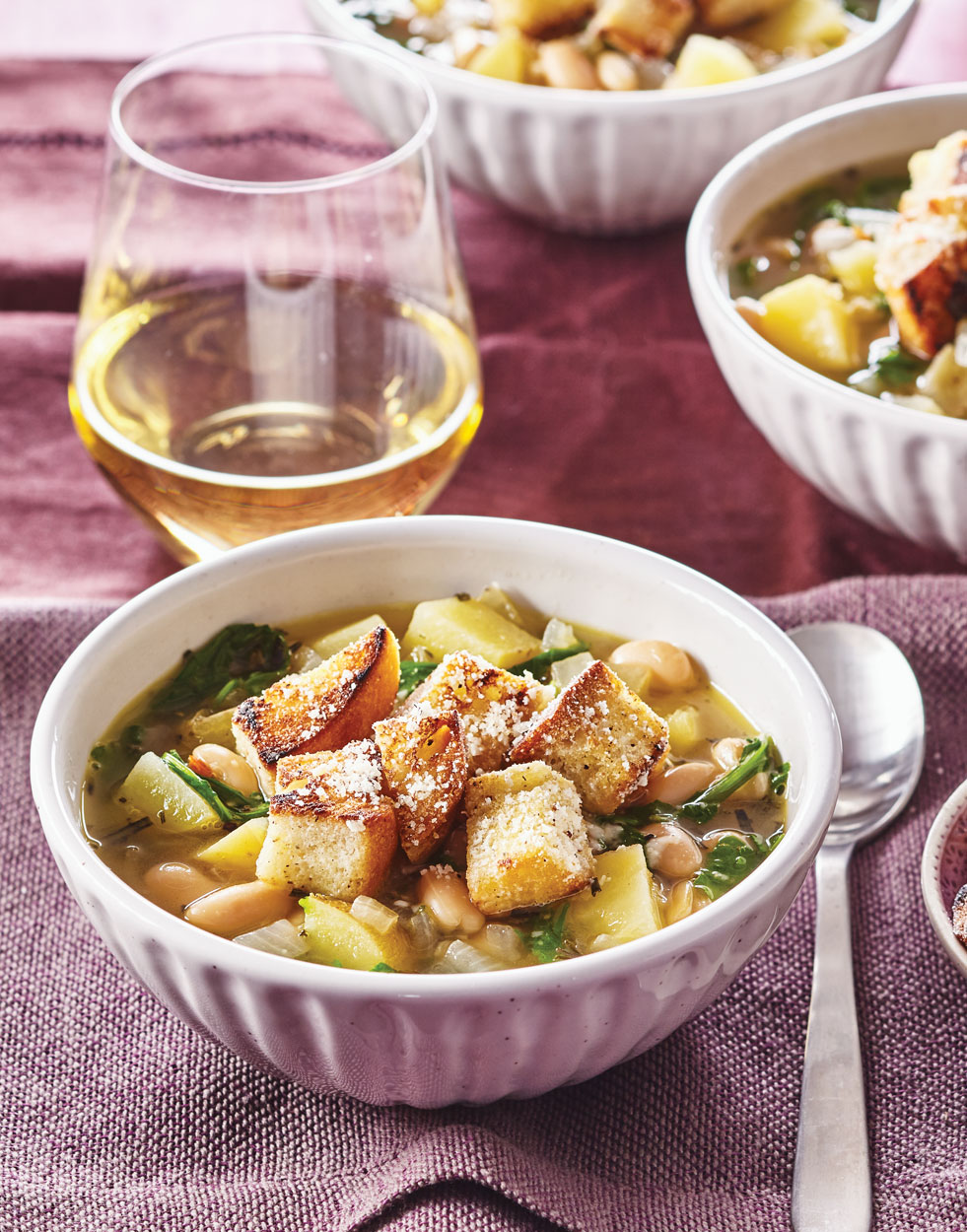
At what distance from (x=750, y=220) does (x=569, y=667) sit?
1.27 metres

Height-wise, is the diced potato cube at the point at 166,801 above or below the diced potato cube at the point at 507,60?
below

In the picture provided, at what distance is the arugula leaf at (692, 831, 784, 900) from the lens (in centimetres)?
182

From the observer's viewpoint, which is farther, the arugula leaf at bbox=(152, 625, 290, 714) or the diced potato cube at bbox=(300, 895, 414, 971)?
the arugula leaf at bbox=(152, 625, 290, 714)

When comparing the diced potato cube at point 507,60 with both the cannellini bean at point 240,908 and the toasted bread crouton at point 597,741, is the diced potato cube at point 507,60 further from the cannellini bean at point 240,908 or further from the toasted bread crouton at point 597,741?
the cannellini bean at point 240,908

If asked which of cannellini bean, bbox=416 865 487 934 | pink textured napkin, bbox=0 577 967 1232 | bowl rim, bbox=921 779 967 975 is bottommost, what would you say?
pink textured napkin, bbox=0 577 967 1232

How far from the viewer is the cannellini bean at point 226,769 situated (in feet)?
6.37

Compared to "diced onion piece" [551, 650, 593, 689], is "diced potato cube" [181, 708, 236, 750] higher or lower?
lower

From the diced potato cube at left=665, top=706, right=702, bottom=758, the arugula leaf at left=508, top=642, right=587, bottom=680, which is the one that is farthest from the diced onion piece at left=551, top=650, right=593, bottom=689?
the diced potato cube at left=665, top=706, right=702, bottom=758

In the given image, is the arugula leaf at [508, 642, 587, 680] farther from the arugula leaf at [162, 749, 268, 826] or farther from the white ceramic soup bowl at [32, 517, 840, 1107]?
the arugula leaf at [162, 749, 268, 826]

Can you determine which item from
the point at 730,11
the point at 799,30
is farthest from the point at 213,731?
the point at 799,30

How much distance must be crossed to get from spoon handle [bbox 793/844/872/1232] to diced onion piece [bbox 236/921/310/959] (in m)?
0.63

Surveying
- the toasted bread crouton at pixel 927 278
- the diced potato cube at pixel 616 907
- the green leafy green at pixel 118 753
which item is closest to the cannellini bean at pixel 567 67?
the toasted bread crouton at pixel 927 278

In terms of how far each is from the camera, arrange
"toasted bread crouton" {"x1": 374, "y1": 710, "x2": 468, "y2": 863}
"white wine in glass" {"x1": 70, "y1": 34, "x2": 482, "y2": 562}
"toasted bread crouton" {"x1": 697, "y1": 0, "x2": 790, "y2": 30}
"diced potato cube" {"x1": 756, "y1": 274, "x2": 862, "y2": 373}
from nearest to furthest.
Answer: "toasted bread crouton" {"x1": 374, "y1": 710, "x2": 468, "y2": 863}
"white wine in glass" {"x1": 70, "y1": 34, "x2": 482, "y2": 562}
"diced potato cube" {"x1": 756, "y1": 274, "x2": 862, "y2": 373}
"toasted bread crouton" {"x1": 697, "y1": 0, "x2": 790, "y2": 30}

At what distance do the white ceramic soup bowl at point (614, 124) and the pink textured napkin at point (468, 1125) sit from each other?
5.64 feet
